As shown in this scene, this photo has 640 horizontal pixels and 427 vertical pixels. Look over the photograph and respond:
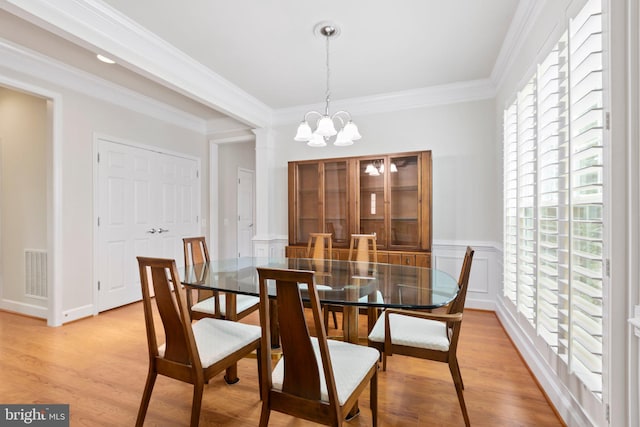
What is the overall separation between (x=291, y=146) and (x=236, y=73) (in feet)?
4.59

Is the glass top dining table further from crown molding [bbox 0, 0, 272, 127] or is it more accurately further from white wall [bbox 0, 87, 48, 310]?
white wall [bbox 0, 87, 48, 310]

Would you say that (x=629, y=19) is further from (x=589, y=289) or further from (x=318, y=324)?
(x=318, y=324)

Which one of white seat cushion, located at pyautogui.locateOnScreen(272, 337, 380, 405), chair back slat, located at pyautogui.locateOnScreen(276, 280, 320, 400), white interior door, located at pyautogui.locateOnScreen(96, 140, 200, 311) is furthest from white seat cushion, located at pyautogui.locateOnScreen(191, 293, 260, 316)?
white interior door, located at pyautogui.locateOnScreen(96, 140, 200, 311)

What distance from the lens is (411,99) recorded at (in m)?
3.90

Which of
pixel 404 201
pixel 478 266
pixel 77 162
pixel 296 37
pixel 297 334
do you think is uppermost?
pixel 296 37

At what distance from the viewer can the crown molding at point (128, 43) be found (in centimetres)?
201

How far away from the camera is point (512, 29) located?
2.53 metres

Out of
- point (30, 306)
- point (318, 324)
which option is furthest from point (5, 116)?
point (318, 324)

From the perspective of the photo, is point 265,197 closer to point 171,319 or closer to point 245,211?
point 245,211

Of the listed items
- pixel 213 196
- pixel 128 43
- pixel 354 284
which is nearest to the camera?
pixel 354 284

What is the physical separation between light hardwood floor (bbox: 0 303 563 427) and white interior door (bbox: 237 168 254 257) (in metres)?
3.18

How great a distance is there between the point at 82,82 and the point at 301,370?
3974 millimetres

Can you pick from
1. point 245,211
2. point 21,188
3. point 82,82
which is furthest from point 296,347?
point 245,211

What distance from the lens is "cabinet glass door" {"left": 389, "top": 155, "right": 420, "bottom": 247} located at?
11.7 ft
